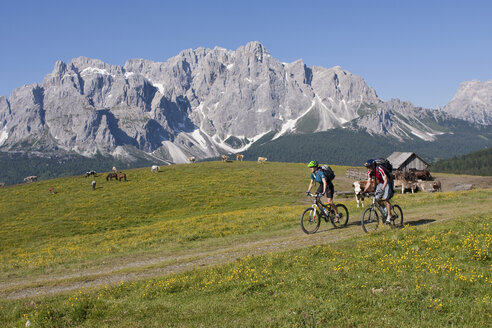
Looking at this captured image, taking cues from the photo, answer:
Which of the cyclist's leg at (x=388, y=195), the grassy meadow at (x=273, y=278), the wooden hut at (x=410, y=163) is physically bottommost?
the grassy meadow at (x=273, y=278)

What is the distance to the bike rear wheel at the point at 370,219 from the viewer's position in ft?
66.9

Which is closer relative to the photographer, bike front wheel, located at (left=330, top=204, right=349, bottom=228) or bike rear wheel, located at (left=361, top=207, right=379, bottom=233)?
bike rear wheel, located at (left=361, top=207, right=379, bottom=233)

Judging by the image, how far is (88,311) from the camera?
37.3 feet

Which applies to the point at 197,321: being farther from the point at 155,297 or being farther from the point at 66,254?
the point at 66,254

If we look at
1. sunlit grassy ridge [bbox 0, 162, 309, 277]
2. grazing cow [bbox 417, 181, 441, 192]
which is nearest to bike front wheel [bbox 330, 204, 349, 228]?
sunlit grassy ridge [bbox 0, 162, 309, 277]

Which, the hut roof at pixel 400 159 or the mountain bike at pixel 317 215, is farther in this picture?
the hut roof at pixel 400 159

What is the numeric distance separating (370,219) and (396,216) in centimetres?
139

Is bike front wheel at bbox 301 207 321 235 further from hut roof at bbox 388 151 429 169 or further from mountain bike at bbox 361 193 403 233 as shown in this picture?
hut roof at bbox 388 151 429 169

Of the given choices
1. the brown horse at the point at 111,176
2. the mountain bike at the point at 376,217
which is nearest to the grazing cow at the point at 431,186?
the mountain bike at the point at 376,217

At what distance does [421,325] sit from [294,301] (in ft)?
10.6

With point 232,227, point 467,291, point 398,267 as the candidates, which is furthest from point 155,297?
point 232,227

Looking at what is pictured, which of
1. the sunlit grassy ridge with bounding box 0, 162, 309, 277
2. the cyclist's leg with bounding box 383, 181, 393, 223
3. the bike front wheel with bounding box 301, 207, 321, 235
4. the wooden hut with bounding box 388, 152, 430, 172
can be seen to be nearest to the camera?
the cyclist's leg with bounding box 383, 181, 393, 223

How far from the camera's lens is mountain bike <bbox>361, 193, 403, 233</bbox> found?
19962 millimetres

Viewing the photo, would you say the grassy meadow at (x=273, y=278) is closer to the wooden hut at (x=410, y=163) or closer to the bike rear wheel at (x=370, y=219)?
the bike rear wheel at (x=370, y=219)
